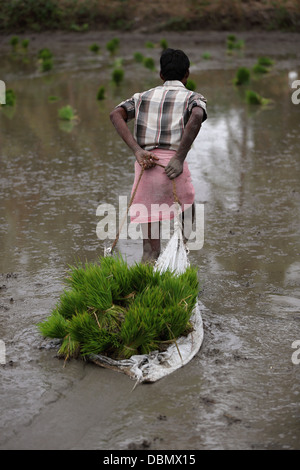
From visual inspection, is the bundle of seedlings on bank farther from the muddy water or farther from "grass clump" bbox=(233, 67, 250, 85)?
"grass clump" bbox=(233, 67, 250, 85)

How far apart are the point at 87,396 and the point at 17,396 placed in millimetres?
314

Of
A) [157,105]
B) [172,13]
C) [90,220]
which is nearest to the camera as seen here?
[157,105]

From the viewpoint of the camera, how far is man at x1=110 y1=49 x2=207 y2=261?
3.72 metres

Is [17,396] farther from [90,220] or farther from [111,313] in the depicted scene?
[90,220]

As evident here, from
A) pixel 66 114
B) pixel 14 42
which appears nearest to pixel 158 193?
pixel 66 114

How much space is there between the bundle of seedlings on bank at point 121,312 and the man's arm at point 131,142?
0.61m

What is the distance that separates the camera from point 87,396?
2.93 m

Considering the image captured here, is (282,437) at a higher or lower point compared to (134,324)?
lower

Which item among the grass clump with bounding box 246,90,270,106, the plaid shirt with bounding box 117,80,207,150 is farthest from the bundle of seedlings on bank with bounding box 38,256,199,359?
the grass clump with bounding box 246,90,270,106

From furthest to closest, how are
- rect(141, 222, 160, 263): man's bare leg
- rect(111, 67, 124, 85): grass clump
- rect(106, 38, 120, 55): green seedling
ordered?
rect(106, 38, 120, 55): green seedling < rect(111, 67, 124, 85): grass clump < rect(141, 222, 160, 263): man's bare leg

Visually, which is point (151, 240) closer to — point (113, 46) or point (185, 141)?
point (185, 141)

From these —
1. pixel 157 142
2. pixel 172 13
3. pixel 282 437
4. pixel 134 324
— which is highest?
pixel 172 13

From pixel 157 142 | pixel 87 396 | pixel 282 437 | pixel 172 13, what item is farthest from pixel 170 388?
pixel 172 13

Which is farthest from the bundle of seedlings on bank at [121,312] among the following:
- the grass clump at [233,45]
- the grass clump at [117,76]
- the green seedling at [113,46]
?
the grass clump at [233,45]
